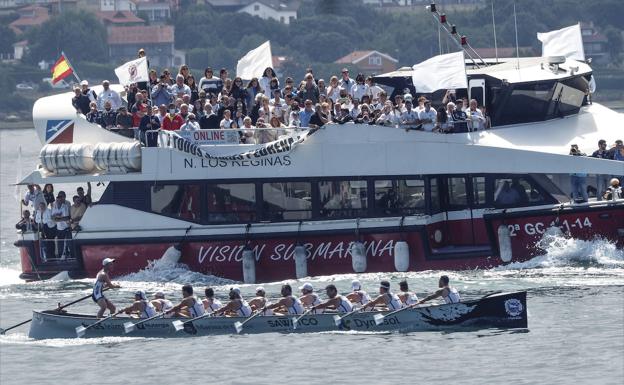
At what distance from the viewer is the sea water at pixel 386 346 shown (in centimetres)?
3481

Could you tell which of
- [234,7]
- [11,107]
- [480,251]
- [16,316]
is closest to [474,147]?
[480,251]

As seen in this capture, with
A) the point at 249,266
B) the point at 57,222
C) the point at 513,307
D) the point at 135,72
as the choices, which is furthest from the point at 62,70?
the point at 513,307

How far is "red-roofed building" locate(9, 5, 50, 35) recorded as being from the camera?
156m

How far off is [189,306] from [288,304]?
230 cm

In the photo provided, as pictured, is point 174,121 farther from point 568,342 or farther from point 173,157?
point 568,342

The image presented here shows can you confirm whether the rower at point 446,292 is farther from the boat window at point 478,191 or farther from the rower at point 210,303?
the rower at point 210,303

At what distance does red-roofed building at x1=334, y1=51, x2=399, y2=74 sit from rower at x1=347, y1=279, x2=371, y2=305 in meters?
74.4

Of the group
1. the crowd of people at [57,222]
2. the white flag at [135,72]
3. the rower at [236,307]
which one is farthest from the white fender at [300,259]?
the white flag at [135,72]

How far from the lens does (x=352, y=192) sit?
42688mm

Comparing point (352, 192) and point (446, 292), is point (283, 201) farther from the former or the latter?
point (446, 292)

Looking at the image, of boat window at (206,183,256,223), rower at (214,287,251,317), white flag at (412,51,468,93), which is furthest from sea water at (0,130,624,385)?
white flag at (412,51,468,93)

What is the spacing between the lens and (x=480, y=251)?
137 feet

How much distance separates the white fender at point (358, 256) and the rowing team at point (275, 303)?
2259 millimetres

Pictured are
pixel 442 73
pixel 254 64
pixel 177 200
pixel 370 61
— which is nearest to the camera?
pixel 442 73
